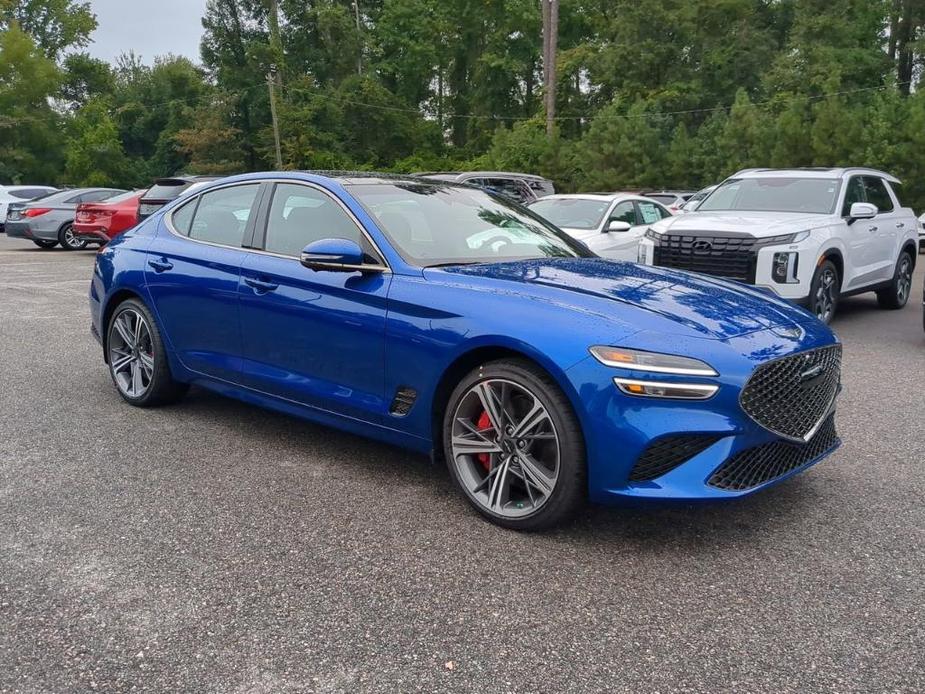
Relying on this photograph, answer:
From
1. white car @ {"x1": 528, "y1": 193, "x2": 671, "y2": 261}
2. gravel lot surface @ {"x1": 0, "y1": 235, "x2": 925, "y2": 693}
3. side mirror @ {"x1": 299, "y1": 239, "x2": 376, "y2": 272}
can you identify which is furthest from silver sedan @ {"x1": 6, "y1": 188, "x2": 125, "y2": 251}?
side mirror @ {"x1": 299, "y1": 239, "x2": 376, "y2": 272}

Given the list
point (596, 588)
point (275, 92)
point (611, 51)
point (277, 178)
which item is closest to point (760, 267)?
point (277, 178)

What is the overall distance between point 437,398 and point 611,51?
42099 millimetres

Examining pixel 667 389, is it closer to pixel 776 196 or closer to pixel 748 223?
pixel 748 223

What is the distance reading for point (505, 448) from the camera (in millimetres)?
3723

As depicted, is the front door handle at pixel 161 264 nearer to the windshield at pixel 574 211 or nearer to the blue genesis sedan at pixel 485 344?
the blue genesis sedan at pixel 485 344

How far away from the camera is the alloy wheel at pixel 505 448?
3611 mm

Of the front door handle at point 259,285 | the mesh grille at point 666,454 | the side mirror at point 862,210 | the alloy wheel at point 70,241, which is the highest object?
the front door handle at point 259,285

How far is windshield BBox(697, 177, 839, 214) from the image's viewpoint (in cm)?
959

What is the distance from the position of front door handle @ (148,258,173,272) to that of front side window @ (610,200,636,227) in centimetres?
718

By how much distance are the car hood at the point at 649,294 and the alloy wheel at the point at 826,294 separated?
195 inches

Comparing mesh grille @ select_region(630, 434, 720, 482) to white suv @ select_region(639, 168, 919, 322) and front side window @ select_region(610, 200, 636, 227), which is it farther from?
front side window @ select_region(610, 200, 636, 227)

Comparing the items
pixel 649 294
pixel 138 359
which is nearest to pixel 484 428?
pixel 649 294

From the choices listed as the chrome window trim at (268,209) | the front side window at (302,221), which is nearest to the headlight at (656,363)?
the chrome window trim at (268,209)

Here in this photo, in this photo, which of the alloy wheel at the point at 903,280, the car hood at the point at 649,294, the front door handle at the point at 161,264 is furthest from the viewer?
the alloy wheel at the point at 903,280
